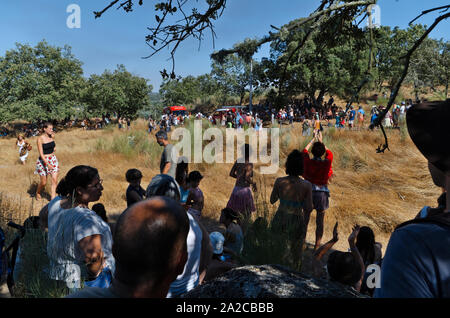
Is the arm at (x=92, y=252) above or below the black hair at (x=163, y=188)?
below

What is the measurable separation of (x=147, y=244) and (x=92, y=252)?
3.75ft

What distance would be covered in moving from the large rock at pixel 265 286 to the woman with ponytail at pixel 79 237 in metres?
0.73

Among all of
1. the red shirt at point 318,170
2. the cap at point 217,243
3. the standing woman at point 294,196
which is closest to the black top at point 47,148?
the cap at point 217,243

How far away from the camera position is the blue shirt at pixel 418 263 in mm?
812

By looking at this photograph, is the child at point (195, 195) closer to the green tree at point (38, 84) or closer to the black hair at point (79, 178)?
the black hair at point (79, 178)

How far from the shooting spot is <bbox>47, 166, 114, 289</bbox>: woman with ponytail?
197 centimetres

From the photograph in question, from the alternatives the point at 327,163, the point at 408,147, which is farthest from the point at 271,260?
the point at 408,147

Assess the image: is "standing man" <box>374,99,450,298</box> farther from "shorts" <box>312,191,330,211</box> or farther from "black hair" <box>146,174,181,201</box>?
"shorts" <box>312,191,330,211</box>

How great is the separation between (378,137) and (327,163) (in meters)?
7.61

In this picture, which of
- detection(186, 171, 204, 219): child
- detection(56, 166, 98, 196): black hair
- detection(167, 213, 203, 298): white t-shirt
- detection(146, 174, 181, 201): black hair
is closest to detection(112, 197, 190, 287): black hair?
detection(167, 213, 203, 298): white t-shirt

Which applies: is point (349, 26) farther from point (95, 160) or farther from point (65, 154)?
point (65, 154)

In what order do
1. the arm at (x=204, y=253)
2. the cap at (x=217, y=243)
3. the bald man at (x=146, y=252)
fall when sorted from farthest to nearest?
the cap at (x=217, y=243), the arm at (x=204, y=253), the bald man at (x=146, y=252)
